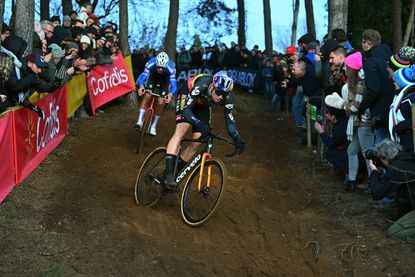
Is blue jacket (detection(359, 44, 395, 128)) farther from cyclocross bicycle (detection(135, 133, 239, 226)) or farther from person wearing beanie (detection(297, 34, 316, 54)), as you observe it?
person wearing beanie (detection(297, 34, 316, 54))

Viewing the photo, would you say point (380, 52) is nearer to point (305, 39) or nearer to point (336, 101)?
point (336, 101)

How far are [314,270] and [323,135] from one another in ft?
9.42

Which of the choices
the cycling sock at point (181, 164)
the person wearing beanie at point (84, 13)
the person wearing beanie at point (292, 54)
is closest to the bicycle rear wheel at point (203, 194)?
the cycling sock at point (181, 164)

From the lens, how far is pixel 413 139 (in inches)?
268

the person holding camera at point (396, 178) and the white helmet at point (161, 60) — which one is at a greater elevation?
the white helmet at point (161, 60)

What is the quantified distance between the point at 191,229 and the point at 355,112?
9.30ft

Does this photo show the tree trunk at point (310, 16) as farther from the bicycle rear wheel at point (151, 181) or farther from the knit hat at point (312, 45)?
the bicycle rear wheel at point (151, 181)

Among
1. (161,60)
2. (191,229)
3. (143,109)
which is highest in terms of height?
(161,60)

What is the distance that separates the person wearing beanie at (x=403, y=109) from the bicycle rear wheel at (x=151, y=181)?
314 centimetres

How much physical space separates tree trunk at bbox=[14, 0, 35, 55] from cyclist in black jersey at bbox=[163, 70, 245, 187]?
4162 millimetres

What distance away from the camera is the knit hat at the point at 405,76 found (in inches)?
283

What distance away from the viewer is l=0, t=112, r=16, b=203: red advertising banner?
748cm

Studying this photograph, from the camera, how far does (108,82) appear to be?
50.0 feet

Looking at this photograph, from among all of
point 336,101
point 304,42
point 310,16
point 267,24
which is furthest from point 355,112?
point 267,24
